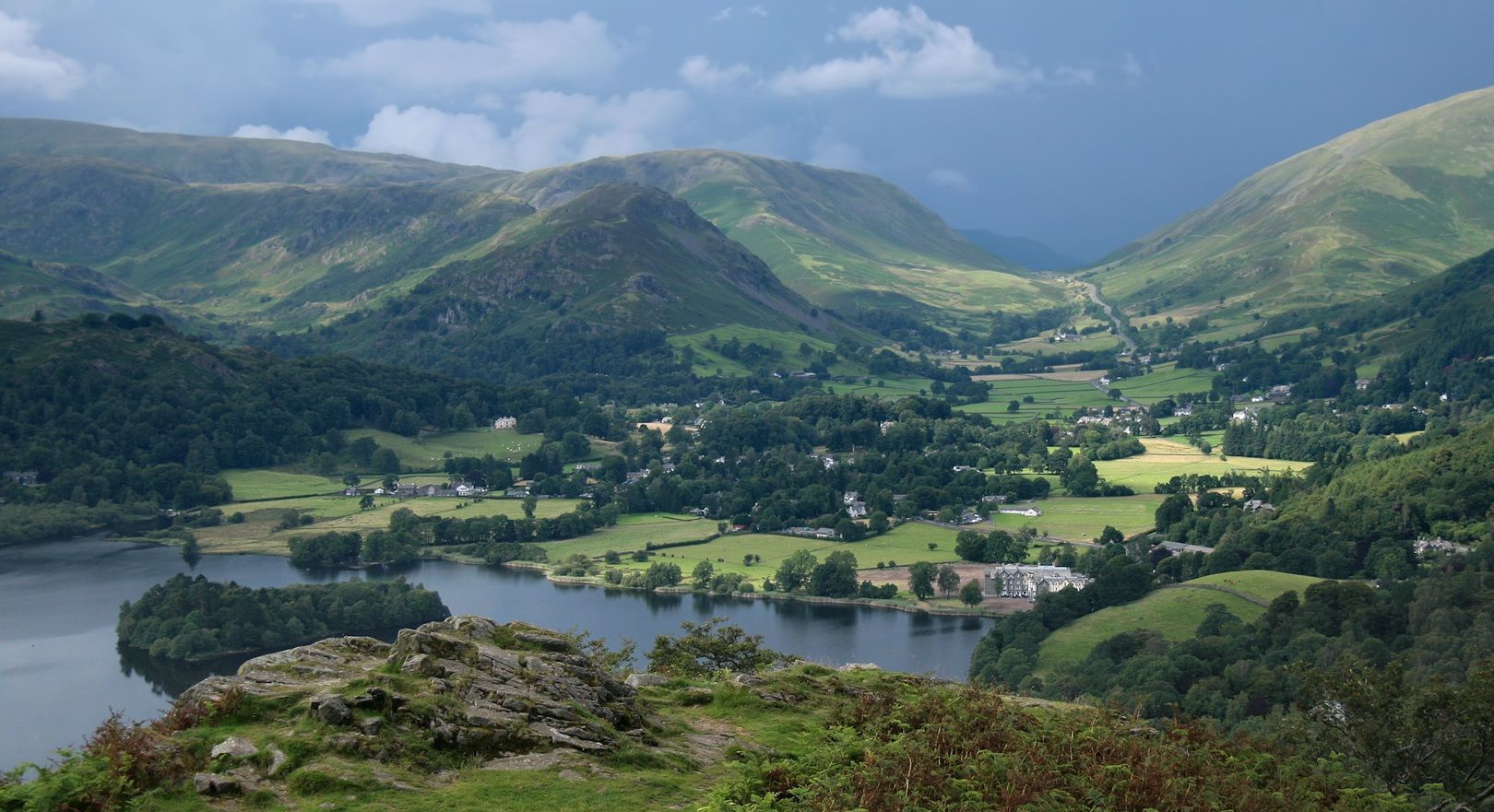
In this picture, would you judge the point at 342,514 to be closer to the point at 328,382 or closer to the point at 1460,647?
the point at 328,382

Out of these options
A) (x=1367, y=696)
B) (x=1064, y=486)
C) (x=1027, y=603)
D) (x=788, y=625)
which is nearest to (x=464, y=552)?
(x=788, y=625)

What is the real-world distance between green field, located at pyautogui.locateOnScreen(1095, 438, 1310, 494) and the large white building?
1483 inches

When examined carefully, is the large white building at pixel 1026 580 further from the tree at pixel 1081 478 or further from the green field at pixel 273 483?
the green field at pixel 273 483

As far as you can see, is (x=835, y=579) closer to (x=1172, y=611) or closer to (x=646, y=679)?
(x=1172, y=611)

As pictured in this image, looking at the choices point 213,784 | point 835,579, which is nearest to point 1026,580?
point 835,579

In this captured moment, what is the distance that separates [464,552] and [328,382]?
72365mm

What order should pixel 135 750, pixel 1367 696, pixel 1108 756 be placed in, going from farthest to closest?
pixel 1367 696 → pixel 1108 756 → pixel 135 750

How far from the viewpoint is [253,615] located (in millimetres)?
90625

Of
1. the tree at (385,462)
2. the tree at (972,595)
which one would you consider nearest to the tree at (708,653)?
the tree at (972,595)

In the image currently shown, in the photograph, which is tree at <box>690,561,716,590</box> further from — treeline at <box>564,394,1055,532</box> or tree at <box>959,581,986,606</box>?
tree at <box>959,581,986,606</box>

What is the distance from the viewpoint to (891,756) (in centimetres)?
2345

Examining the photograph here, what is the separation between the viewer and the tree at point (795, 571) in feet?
343

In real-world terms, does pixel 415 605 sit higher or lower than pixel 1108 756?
lower

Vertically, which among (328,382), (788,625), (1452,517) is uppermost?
(328,382)
